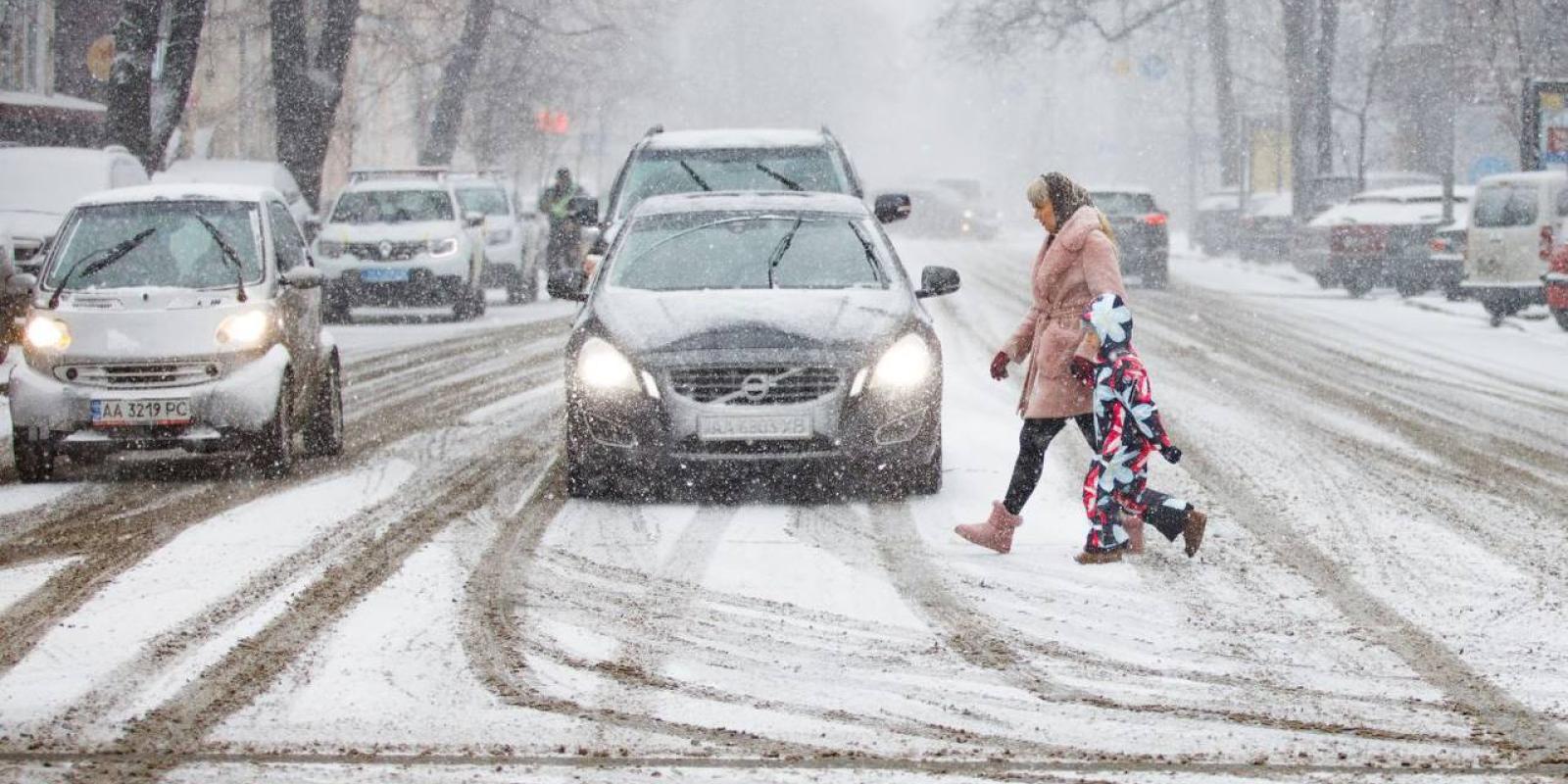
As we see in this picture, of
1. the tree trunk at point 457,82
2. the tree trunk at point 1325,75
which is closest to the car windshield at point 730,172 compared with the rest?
the tree trunk at point 457,82

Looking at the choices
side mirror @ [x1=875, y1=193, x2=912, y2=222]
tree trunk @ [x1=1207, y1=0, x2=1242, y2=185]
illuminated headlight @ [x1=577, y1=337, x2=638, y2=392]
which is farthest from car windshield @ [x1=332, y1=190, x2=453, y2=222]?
tree trunk @ [x1=1207, y1=0, x2=1242, y2=185]

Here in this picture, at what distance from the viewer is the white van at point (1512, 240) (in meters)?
26.6

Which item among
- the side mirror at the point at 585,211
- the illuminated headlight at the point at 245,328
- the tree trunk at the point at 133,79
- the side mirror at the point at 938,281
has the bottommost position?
the illuminated headlight at the point at 245,328

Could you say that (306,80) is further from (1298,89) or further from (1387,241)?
(1298,89)

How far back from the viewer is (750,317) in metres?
11.3

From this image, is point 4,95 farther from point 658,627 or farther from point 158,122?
point 658,627

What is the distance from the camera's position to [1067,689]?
22.8 feet

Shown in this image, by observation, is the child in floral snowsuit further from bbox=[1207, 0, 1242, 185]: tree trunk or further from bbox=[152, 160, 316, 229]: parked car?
bbox=[1207, 0, 1242, 185]: tree trunk

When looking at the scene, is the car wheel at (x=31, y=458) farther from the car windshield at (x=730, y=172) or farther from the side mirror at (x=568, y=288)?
the car windshield at (x=730, y=172)

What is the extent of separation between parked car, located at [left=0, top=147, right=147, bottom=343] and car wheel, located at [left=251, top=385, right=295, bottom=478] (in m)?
9.78

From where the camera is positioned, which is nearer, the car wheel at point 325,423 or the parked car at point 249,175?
the car wheel at point 325,423

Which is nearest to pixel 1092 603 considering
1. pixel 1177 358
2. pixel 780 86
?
pixel 1177 358

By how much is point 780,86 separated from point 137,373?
95.5 meters

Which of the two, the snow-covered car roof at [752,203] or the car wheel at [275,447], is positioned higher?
the snow-covered car roof at [752,203]
